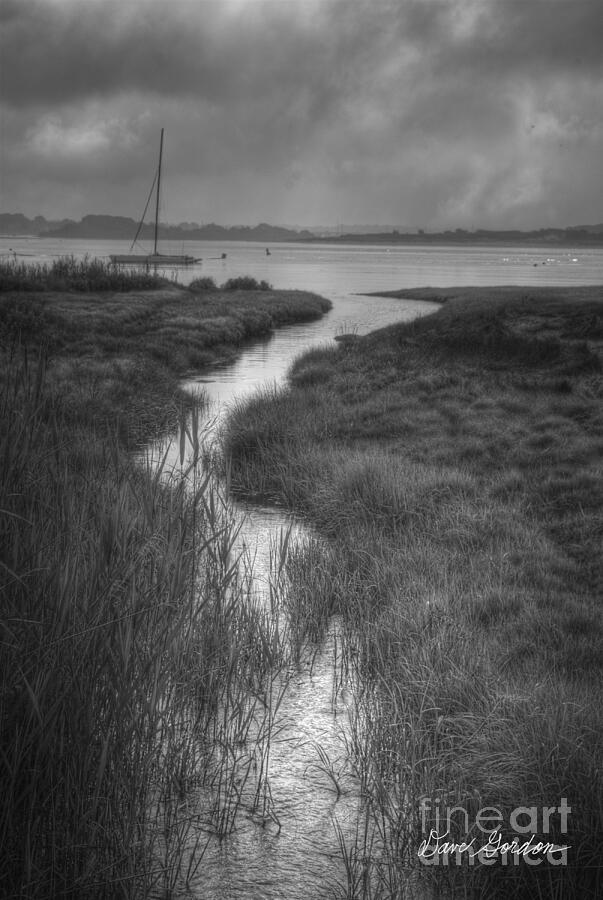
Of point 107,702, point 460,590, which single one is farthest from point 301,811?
point 460,590

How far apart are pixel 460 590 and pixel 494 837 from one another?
318 centimetres

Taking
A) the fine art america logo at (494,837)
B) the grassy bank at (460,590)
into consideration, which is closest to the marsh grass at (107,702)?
the grassy bank at (460,590)

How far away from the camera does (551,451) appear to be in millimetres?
11562

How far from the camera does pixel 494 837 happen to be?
384 centimetres

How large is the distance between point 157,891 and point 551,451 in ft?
30.4

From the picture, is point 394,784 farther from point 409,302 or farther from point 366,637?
point 409,302

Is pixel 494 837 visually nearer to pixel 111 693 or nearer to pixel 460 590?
pixel 111 693

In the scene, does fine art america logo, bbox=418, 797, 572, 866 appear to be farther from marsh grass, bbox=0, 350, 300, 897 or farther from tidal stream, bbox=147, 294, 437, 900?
marsh grass, bbox=0, 350, 300, 897

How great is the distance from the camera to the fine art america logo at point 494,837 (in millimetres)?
3709

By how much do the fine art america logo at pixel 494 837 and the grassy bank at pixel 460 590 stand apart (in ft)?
0.06

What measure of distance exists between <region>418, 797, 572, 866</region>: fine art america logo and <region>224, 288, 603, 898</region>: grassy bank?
0.02 meters

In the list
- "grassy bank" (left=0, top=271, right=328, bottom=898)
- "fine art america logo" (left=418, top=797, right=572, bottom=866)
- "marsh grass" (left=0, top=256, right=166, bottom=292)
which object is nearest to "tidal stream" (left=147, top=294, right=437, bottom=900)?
"grassy bank" (left=0, top=271, right=328, bottom=898)

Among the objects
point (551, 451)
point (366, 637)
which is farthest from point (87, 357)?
point (366, 637)

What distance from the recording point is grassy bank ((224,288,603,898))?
13.0ft
